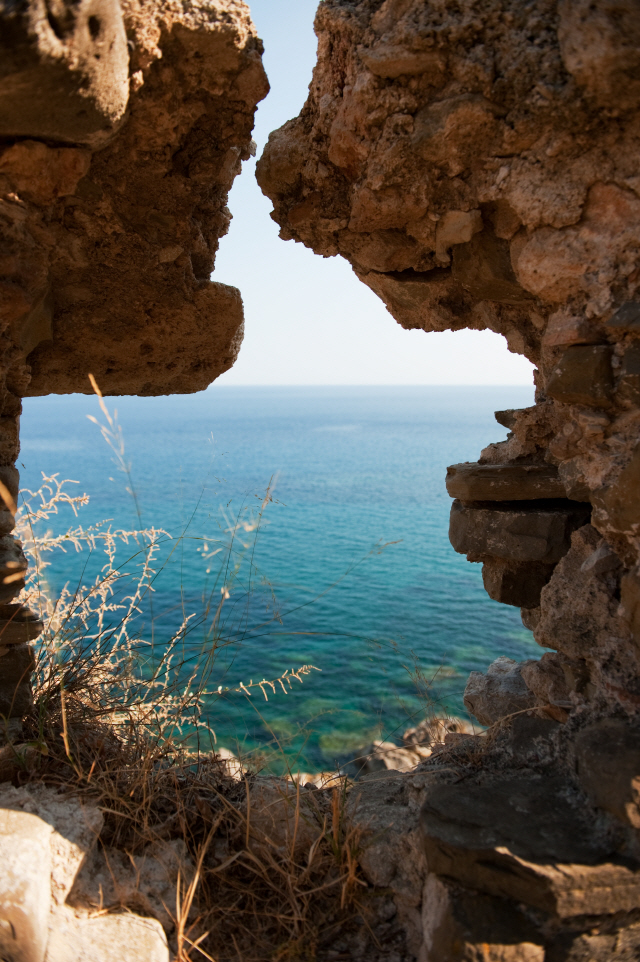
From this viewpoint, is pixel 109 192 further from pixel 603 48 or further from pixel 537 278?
pixel 603 48

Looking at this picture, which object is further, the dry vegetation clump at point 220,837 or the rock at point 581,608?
the rock at point 581,608

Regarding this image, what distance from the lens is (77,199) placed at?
2068 millimetres

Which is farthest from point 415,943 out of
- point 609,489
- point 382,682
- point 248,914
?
point 382,682

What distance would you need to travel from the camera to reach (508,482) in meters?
2.52

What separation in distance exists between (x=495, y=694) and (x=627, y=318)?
1.61 meters

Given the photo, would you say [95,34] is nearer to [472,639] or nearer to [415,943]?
[415,943]

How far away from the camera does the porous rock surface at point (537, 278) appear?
1510mm

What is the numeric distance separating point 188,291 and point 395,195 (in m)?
0.85

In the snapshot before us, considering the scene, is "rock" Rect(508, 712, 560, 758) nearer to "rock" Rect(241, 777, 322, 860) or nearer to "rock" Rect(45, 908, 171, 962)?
"rock" Rect(241, 777, 322, 860)

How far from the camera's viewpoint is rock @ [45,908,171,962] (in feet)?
5.22

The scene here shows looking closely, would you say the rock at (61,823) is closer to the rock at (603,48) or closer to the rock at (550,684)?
the rock at (550,684)

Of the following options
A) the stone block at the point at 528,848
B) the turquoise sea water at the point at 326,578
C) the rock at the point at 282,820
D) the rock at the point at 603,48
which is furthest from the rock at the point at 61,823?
the rock at the point at 603,48

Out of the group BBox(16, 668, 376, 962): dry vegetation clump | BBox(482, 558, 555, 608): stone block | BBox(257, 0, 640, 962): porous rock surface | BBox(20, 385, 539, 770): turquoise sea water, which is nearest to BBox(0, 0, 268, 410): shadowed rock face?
BBox(257, 0, 640, 962): porous rock surface

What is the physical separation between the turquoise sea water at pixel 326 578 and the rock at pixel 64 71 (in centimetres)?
96
